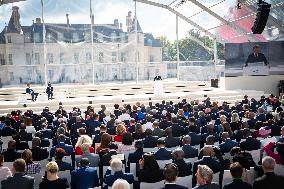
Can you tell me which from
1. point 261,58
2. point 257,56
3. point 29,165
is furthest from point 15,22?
point 29,165

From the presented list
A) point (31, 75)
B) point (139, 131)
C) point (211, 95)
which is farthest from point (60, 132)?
point (31, 75)

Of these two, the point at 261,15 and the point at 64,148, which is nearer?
the point at 64,148

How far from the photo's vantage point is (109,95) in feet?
82.8

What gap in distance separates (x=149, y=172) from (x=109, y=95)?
19660 millimetres

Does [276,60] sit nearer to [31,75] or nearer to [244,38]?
[244,38]

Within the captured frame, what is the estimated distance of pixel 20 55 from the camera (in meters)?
44.1

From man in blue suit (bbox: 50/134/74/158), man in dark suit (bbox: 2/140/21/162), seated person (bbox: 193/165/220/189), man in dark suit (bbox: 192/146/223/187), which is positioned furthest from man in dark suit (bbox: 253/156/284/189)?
man in dark suit (bbox: 2/140/21/162)

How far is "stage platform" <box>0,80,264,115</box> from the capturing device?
20156mm

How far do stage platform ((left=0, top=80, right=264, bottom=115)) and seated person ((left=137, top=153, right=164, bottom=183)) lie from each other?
14.0m

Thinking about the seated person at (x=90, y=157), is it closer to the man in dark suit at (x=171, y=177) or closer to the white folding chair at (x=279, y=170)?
the man in dark suit at (x=171, y=177)

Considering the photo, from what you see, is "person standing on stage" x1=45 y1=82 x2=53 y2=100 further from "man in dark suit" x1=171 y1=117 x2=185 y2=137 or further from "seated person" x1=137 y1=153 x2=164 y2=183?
"seated person" x1=137 y1=153 x2=164 y2=183

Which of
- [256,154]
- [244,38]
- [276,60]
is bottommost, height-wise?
[256,154]

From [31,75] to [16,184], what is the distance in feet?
93.7

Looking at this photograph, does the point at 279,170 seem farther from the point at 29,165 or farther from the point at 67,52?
the point at 67,52
